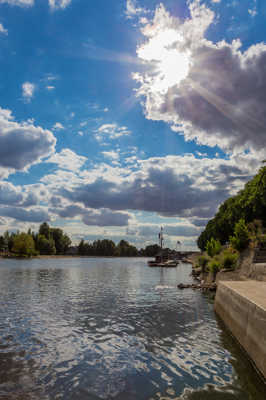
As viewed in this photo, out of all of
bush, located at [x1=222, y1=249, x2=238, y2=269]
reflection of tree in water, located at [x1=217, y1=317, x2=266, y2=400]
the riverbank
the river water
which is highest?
bush, located at [x1=222, y1=249, x2=238, y2=269]

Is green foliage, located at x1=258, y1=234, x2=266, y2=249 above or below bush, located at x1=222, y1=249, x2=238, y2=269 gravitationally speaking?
above

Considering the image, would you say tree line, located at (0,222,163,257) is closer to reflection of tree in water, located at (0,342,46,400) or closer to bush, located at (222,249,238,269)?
bush, located at (222,249,238,269)

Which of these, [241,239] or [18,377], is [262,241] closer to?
[241,239]

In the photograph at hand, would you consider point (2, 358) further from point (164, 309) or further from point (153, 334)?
point (164, 309)

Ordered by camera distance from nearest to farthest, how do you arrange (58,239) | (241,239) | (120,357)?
1. (120,357)
2. (241,239)
3. (58,239)

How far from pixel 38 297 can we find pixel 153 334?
15.1m

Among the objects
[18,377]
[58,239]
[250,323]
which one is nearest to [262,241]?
[250,323]

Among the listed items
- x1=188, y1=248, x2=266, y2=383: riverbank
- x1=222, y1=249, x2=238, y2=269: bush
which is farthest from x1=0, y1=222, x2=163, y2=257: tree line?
x1=188, y1=248, x2=266, y2=383: riverbank

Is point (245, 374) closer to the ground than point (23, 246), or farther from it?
closer to the ground

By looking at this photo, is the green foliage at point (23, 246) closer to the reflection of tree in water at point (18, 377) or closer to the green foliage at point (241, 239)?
the green foliage at point (241, 239)

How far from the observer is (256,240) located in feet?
105

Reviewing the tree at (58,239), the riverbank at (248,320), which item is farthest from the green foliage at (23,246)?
the riverbank at (248,320)

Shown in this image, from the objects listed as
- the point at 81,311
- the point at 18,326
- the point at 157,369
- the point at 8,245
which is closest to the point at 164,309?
the point at 81,311

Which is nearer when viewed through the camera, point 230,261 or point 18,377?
point 18,377
